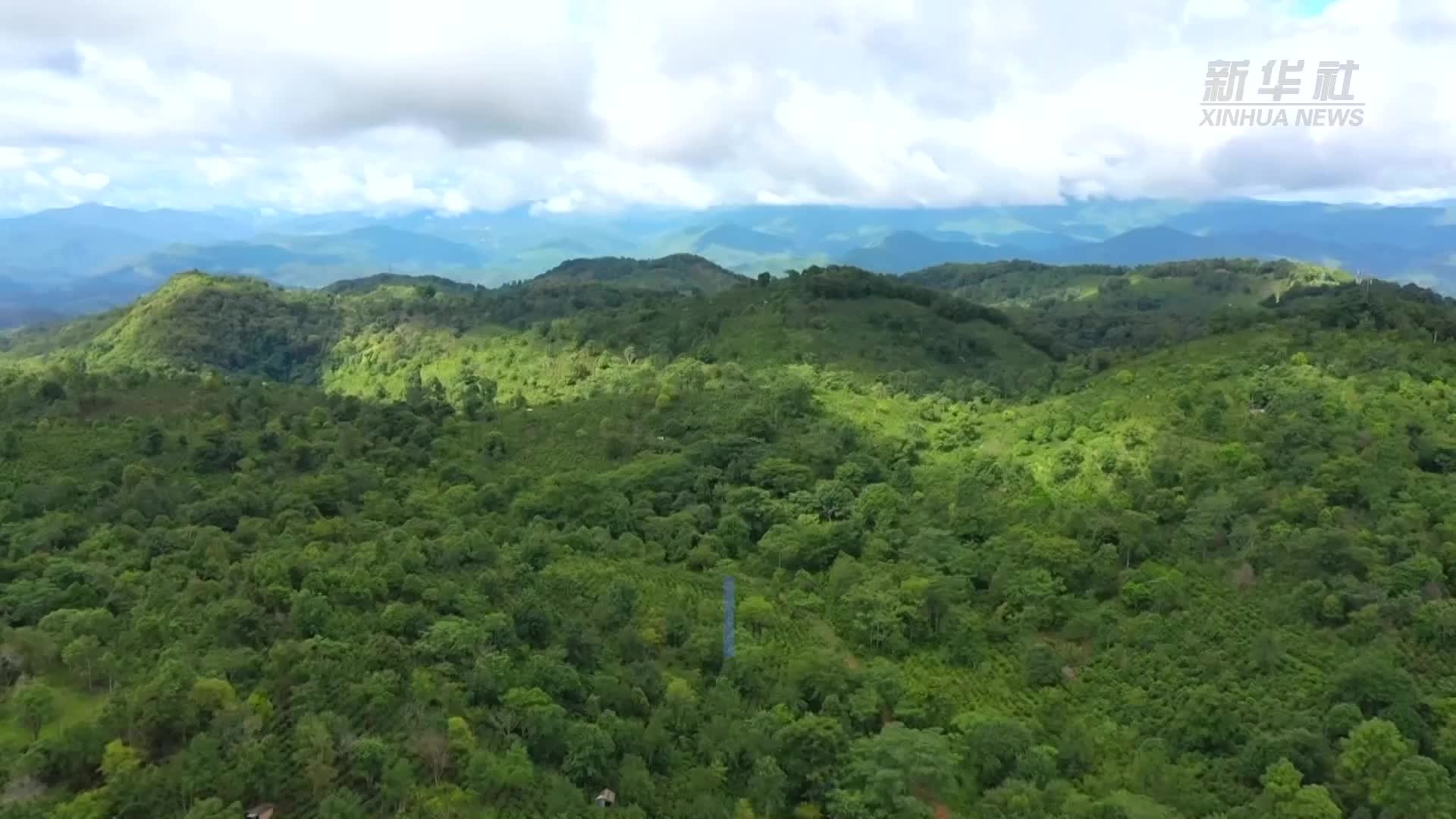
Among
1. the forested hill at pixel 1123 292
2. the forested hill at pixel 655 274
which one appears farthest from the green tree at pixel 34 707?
the forested hill at pixel 655 274

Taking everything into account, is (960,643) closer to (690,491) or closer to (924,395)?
(690,491)

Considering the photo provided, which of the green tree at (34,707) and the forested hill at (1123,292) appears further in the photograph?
the forested hill at (1123,292)

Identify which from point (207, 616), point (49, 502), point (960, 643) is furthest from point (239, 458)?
point (960, 643)

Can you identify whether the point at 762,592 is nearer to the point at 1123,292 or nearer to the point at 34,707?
the point at 34,707

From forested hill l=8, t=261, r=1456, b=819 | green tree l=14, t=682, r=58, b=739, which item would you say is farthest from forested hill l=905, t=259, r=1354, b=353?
green tree l=14, t=682, r=58, b=739

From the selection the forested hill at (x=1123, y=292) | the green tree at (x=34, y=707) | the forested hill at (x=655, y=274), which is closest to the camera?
the green tree at (x=34, y=707)

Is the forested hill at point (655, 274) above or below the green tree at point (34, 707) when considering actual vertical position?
above

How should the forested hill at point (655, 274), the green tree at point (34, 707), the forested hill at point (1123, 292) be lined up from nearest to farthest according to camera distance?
the green tree at point (34, 707) → the forested hill at point (1123, 292) → the forested hill at point (655, 274)

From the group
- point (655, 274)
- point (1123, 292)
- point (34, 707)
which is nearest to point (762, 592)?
point (34, 707)

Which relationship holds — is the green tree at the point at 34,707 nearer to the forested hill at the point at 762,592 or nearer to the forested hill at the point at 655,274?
the forested hill at the point at 762,592
